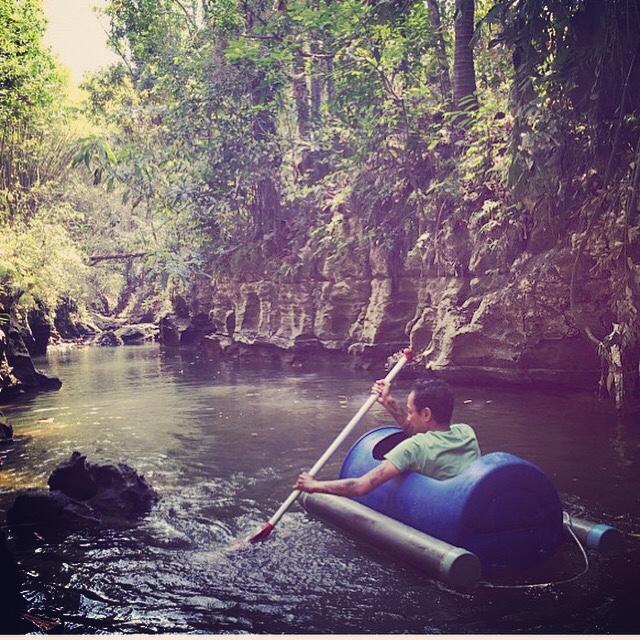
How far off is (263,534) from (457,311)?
22.2 feet

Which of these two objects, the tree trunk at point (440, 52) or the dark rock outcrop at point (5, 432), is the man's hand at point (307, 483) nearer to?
the dark rock outcrop at point (5, 432)

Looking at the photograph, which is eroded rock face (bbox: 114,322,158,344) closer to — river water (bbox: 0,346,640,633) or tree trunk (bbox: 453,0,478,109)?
river water (bbox: 0,346,640,633)

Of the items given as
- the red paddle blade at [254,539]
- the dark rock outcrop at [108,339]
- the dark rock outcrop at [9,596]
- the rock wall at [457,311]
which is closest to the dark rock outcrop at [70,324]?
the dark rock outcrop at [108,339]

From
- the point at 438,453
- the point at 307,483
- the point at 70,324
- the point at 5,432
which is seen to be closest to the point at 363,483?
the point at 307,483

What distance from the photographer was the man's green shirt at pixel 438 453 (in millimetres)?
3854

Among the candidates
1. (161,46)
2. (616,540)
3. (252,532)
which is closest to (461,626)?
(616,540)

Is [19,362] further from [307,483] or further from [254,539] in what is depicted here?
[307,483]

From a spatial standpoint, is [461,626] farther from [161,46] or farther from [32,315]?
[32,315]

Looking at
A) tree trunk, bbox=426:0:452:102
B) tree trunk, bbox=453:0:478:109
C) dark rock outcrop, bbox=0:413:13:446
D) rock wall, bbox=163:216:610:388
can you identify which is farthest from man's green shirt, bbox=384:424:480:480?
tree trunk, bbox=426:0:452:102

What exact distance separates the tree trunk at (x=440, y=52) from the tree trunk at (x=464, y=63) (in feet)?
2.10

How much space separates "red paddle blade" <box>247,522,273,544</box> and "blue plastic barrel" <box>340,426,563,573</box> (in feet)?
2.33

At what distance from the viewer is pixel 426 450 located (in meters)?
3.89

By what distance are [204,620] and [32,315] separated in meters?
18.3

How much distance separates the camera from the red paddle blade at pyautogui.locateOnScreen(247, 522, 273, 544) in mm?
4113
